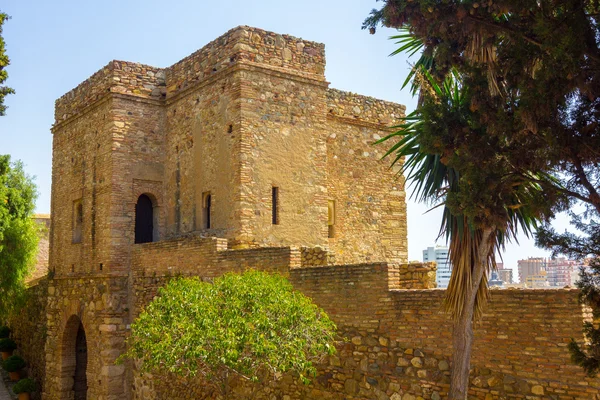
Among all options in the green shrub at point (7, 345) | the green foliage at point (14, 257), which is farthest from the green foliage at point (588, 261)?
the green shrub at point (7, 345)

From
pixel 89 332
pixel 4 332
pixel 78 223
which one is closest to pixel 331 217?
pixel 89 332

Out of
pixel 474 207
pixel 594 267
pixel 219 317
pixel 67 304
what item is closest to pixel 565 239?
pixel 594 267

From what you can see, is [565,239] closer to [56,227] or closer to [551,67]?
[551,67]

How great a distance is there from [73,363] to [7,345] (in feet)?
23.2

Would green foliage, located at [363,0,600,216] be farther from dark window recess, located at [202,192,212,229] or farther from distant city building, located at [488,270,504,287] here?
dark window recess, located at [202,192,212,229]

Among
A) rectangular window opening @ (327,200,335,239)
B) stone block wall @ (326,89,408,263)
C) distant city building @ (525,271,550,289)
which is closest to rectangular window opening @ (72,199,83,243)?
rectangular window opening @ (327,200,335,239)

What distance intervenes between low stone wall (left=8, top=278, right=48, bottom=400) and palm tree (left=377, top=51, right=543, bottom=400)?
1468 centimetres

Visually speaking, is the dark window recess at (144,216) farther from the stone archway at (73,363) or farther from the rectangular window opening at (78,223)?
the stone archway at (73,363)

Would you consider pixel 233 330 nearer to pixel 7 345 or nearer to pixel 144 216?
pixel 144 216

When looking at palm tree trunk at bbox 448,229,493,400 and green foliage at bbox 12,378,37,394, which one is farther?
green foliage at bbox 12,378,37,394

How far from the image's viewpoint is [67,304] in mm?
18906

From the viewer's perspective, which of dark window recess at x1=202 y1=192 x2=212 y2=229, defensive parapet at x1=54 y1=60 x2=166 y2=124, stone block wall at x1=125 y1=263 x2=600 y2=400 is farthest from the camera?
defensive parapet at x1=54 y1=60 x2=166 y2=124

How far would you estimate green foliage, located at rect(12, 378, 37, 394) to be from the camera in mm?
21125

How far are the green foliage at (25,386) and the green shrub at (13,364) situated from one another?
1.44 metres
